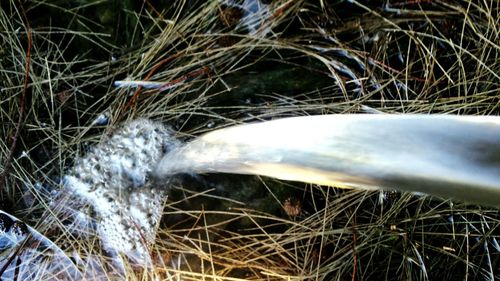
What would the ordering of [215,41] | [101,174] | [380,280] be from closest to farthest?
[380,280] → [101,174] → [215,41]

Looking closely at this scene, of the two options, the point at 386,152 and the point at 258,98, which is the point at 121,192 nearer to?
the point at 258,98

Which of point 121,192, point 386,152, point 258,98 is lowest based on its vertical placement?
point 121,192

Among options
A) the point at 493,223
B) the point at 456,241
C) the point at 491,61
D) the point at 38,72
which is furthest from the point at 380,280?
the point at 38,72

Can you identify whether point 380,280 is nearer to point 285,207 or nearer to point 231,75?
point 285,207

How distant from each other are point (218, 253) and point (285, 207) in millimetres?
218

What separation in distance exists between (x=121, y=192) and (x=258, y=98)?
47 centimetres

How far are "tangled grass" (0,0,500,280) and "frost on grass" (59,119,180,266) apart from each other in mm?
36

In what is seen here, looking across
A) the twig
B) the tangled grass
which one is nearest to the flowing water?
the tangled grass

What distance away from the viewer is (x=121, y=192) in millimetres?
1513

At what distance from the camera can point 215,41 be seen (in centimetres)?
163

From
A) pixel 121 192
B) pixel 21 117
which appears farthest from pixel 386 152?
pixel 21 117

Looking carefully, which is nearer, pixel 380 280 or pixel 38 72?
pixel 380 280

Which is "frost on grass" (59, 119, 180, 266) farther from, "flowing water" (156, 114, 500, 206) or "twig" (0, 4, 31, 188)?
"flowing water" (156, 114, 500, 206)

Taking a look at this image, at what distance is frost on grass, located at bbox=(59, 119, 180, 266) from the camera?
145 centimetres
